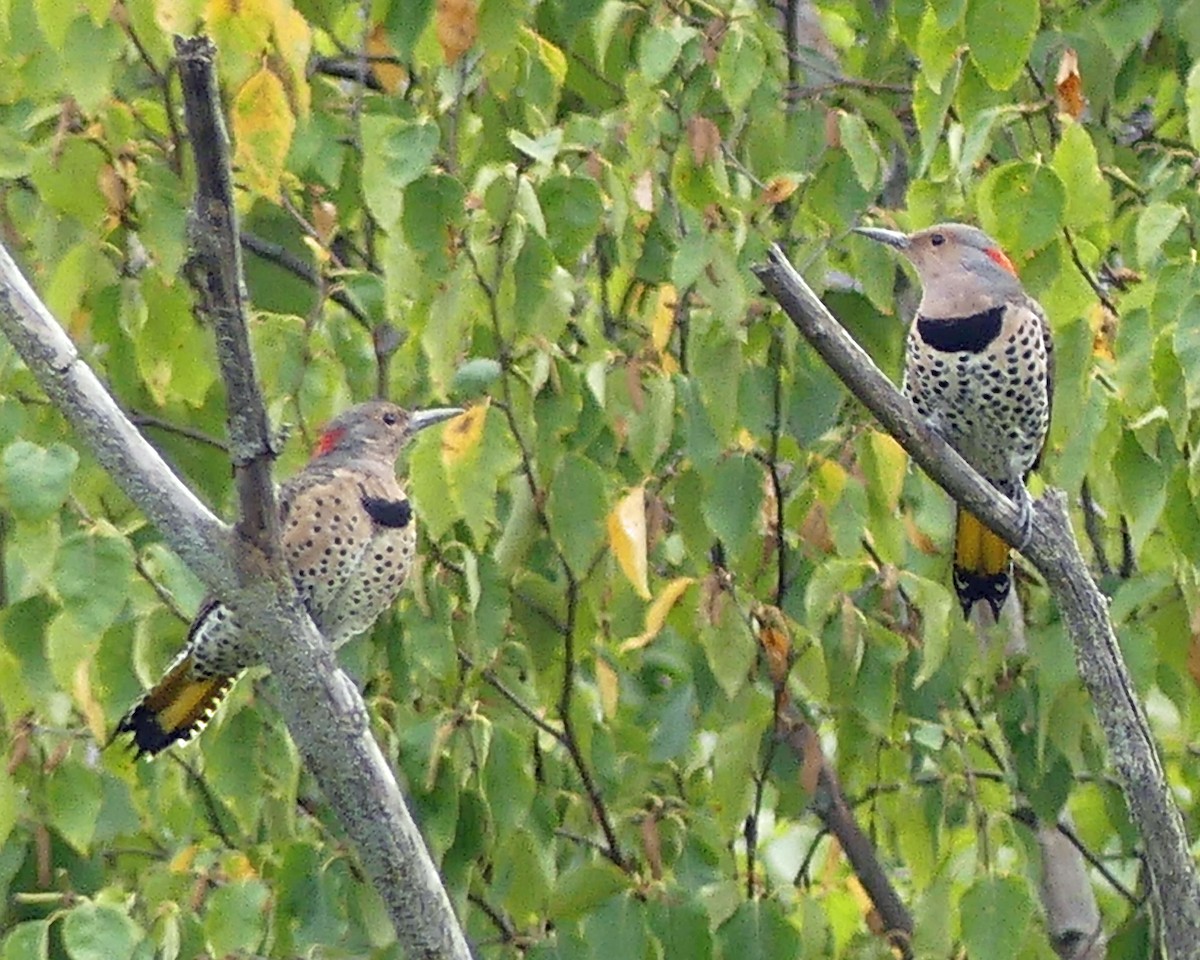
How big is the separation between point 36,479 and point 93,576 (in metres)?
0.16

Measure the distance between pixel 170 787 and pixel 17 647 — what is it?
2.10 feet

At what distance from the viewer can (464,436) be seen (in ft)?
11.0

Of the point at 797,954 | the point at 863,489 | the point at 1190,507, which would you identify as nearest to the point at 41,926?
the point at 797,954

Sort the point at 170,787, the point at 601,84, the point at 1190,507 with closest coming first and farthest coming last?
the point at 1190,507 → the point at 170,787 → the point at 601,84

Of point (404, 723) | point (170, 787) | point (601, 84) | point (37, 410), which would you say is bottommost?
point (170, 787)

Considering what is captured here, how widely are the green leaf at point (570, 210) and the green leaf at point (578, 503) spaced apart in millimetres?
327

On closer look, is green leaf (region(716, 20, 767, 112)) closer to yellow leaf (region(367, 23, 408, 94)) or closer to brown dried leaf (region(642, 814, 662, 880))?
yellow leaf (region(367, 23, 408, 94))

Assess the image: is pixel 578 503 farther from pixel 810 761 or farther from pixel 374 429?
pixel 374 429

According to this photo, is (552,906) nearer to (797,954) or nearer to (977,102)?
(797,954)

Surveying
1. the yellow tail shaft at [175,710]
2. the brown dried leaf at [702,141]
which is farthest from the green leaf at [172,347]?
the brown dried leaf at [702,141]

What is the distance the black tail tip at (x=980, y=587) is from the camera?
420 cm

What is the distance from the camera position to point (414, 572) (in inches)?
146

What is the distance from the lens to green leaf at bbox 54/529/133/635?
3.17 meters

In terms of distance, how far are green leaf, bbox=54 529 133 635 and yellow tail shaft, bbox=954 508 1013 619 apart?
1.65 m
